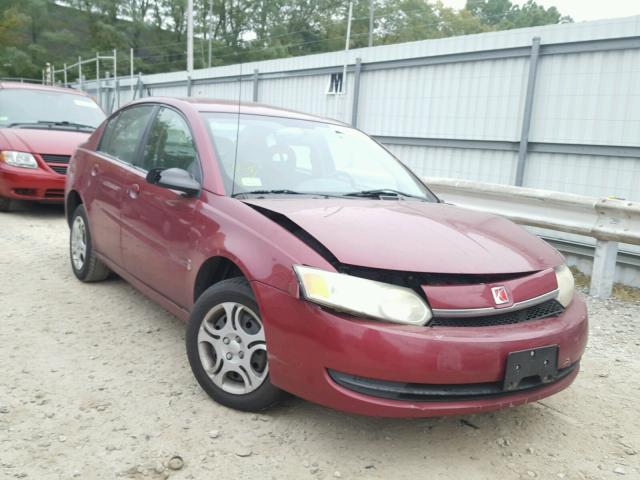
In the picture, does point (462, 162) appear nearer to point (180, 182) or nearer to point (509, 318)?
point (180, 182)

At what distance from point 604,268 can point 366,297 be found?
11.5 feet

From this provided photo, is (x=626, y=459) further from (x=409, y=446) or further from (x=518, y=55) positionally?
(x=518, y=55)

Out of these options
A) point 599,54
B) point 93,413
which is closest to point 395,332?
point 93,413

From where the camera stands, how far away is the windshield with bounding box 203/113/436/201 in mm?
3172

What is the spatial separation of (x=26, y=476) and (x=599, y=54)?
24.1 ft

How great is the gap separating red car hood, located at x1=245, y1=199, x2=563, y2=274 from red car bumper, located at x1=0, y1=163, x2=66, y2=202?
5094 mm

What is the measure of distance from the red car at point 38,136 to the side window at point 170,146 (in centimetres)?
343

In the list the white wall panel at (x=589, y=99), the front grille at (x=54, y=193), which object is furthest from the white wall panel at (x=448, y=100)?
the front grille at (x=54, y=193)

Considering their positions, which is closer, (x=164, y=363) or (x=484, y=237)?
(x=484, y=237)

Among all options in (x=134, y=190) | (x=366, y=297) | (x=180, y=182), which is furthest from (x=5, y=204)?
(x=366, y=297)

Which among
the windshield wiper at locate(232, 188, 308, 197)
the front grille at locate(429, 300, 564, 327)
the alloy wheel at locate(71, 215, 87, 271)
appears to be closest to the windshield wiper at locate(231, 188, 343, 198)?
the windshield wiper at locate(232, 188, 308, 197)

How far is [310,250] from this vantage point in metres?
2.41

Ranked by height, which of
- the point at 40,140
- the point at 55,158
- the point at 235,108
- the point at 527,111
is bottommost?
the point at 55,158

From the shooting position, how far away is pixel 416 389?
89.7 inches
